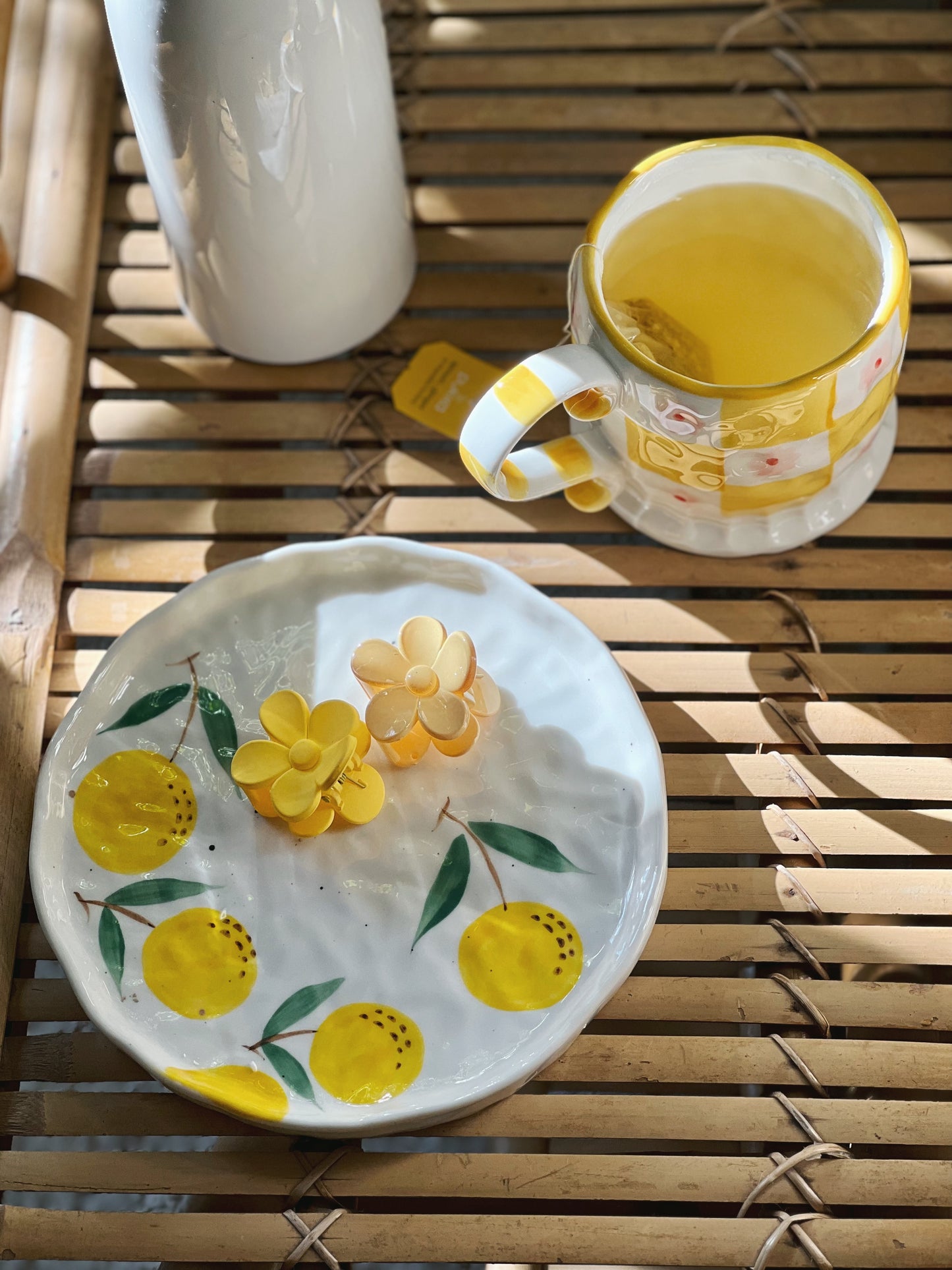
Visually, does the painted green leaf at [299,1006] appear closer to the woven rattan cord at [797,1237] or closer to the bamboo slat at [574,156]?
the woven rattan cord at [797,1237]

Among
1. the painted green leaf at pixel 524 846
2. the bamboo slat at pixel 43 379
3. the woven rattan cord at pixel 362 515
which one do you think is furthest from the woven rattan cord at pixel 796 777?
the bamboo slat at pixel 43 379

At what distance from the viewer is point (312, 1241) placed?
0.42 m

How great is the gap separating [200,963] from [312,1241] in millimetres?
105

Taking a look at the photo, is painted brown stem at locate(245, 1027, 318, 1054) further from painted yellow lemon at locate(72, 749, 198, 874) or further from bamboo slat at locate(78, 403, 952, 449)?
bamboo slat at locate(78, 403, 952, 449)

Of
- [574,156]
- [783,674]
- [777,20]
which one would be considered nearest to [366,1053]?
[783,674]

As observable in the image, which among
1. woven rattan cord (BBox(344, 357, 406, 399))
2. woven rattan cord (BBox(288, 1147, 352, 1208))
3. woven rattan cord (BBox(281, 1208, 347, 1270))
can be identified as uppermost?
woven rattan cord (BBox(344, 357, 406, 399))

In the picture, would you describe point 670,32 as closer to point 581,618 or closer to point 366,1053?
point 581,618

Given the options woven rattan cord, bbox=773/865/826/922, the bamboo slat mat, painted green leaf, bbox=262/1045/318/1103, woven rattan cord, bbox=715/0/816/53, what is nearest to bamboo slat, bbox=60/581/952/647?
the bamboo slat mat

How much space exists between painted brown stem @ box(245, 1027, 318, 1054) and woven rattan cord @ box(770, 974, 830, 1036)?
0.18 meters

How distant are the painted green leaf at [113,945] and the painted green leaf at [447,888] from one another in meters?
0.11

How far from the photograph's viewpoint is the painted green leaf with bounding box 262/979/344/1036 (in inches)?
17.3

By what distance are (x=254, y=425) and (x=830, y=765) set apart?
317mm

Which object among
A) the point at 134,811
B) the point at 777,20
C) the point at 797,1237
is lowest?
the point at 797,1237

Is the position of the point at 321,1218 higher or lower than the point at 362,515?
Result: lower
